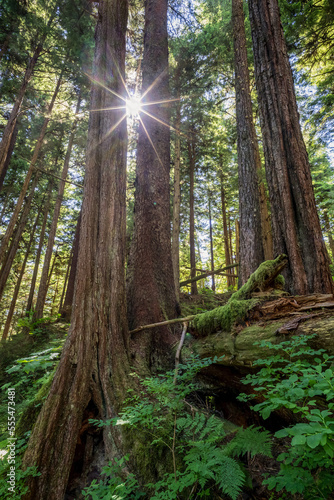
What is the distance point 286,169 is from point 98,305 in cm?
331

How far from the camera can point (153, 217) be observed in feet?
14.1

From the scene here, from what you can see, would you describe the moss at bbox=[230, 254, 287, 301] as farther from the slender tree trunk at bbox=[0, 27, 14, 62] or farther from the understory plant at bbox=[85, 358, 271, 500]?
the slender tree trunk at bbox=[0, 27, 14, 62]

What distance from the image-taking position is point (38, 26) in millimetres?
9531

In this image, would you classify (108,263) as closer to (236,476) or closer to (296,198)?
(236,476)

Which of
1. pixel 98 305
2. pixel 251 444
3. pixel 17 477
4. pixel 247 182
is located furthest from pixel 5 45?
pixel 251 444

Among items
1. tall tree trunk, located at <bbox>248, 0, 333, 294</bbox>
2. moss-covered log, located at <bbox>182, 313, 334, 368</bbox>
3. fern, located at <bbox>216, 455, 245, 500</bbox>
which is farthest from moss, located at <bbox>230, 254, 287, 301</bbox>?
fern, located at <bbox>216, 455, 245, 500</bbox>

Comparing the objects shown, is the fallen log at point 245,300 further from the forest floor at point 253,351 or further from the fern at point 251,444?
the fern at point 251,444

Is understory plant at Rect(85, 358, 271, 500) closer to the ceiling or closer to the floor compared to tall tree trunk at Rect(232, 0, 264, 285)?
closer to the floor

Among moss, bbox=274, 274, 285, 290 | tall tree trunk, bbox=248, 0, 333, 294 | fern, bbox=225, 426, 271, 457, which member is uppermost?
tall tree trunk, bbox=248, 0, 333, 294

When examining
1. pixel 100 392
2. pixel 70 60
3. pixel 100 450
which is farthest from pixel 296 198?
pixel 70 60

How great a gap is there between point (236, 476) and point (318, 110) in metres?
11.0

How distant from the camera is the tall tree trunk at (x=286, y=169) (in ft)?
10.4

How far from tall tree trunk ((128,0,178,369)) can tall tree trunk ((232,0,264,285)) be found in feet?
5.74

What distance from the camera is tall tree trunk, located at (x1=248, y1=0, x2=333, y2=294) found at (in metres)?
3.17
